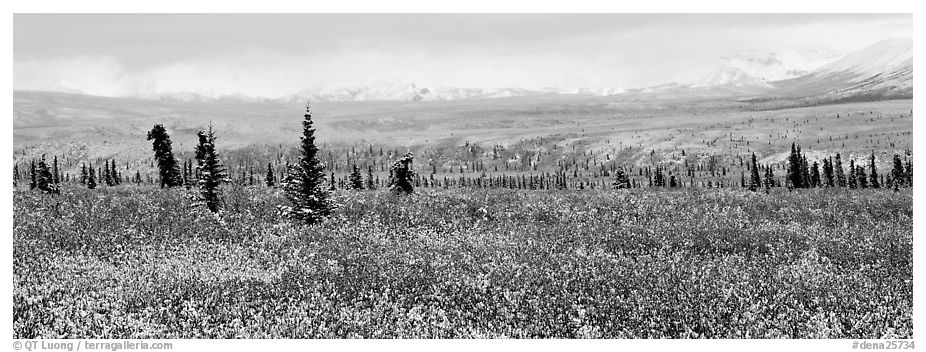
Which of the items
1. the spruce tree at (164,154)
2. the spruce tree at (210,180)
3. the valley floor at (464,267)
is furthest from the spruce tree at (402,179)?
the spruce tree at (164,154)

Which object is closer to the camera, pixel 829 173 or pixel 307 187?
pixel 307 187

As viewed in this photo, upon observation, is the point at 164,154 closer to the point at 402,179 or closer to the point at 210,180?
the point at 210,180

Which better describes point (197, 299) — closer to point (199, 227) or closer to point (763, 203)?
point (199, 227)

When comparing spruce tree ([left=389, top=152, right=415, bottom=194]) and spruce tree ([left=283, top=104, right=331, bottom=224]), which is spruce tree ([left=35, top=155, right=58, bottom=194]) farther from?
spruce tree ([left=389, top=152, right=415, bottom=194])

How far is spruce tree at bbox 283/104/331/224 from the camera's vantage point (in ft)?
92.1

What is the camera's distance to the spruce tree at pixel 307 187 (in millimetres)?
28062

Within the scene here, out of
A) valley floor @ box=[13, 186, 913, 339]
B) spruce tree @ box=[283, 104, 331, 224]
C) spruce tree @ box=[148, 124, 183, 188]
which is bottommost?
valley floor @ box=[13, 186, 913, 339]

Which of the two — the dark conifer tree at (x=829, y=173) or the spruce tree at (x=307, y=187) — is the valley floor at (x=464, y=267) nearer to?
the spruce tree at (x=307, y=187)

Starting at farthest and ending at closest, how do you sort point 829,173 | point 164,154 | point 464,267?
point 829,173
point 164,154
point 464,267

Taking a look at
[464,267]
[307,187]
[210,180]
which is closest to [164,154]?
[210,180]

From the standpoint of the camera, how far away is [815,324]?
15.7 metres

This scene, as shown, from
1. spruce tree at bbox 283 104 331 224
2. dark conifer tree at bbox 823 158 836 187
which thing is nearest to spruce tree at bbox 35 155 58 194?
spruce tree at bbox 283 104 331 224

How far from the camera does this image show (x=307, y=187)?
93.9 feet
